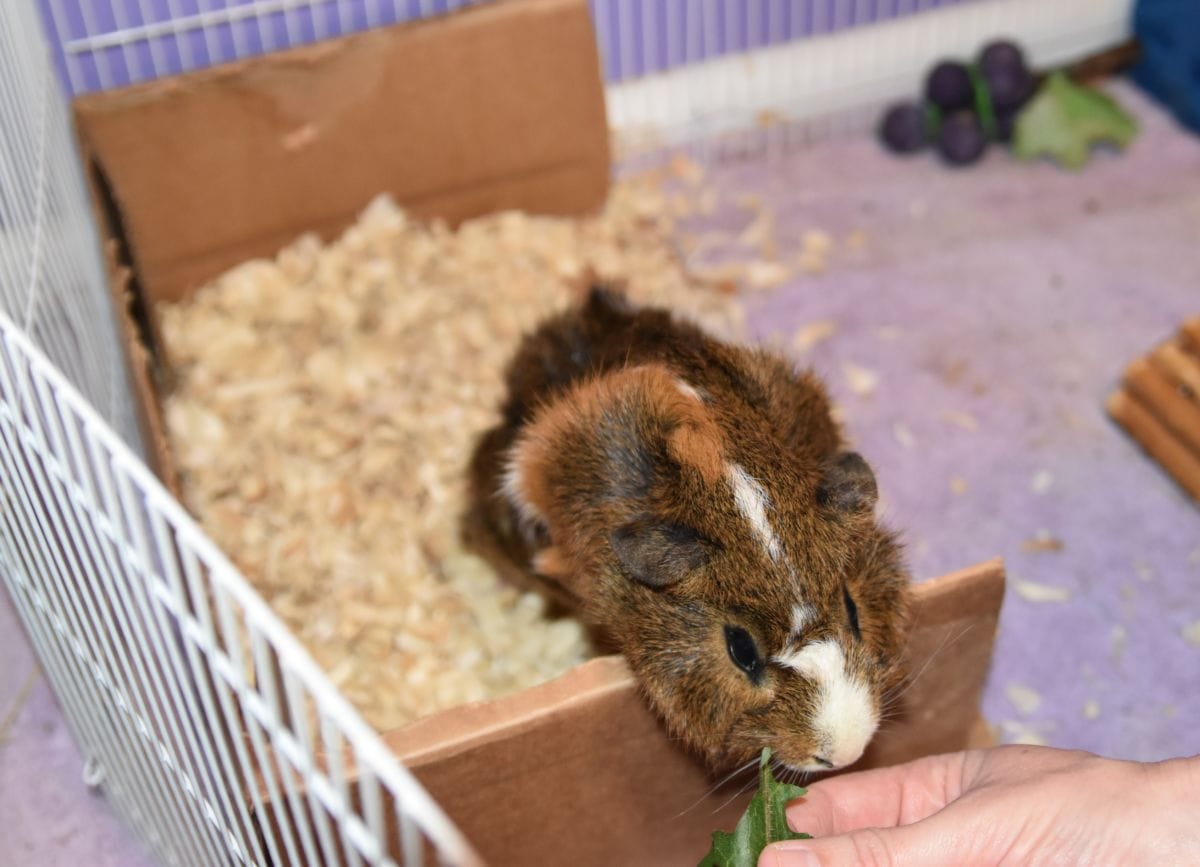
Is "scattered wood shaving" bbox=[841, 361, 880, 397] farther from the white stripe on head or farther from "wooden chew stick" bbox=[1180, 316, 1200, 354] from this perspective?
the white stripe on head

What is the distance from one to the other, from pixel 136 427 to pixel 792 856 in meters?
1.65

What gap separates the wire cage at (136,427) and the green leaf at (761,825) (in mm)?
344

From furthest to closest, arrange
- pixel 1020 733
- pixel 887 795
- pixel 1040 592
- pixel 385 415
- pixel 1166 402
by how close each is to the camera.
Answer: pixel 385 415
pixel 1166 402
pixel 1040 592
pixel 1020 733
pixel 887 795

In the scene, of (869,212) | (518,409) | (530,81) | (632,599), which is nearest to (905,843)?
(632,599)

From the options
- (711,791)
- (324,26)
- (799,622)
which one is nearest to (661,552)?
(799,622)

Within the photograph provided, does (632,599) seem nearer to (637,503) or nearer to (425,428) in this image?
(637,503)

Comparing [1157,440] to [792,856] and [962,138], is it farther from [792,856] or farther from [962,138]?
[792,856]

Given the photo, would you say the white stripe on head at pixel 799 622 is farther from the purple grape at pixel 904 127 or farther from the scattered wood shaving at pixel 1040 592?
the purple grape at pixel 904 127

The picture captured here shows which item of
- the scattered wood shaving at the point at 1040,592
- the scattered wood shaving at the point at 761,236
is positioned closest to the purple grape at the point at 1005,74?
the scattered wood shaving at the point at 761,236

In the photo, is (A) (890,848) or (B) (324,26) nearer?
(A) (890,848)

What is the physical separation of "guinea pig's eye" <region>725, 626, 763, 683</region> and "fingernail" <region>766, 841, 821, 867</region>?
231 mm

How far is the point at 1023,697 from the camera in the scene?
209 cm

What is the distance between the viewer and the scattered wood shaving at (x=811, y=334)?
2744 mm

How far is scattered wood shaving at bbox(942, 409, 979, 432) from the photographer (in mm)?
2562
